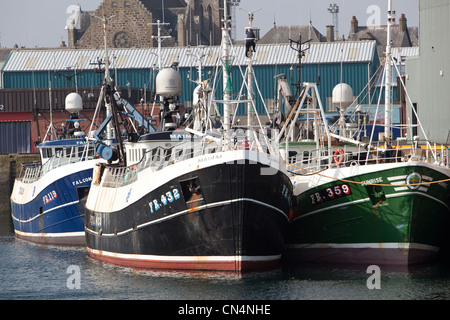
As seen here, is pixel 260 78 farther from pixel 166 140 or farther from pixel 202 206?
pixel 202 206

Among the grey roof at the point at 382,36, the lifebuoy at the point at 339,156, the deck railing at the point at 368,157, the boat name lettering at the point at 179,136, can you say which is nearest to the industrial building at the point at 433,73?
the deck railing at the point at 368,157

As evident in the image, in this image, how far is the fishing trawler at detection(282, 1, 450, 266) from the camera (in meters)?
26.5

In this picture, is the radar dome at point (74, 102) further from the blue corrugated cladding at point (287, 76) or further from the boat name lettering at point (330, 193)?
the blue corrugated cladding at point (287, 76)

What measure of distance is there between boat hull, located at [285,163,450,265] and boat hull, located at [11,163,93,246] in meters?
10.3

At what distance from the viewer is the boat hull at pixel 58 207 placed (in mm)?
34969

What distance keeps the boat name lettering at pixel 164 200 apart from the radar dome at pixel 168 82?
6.60 metres

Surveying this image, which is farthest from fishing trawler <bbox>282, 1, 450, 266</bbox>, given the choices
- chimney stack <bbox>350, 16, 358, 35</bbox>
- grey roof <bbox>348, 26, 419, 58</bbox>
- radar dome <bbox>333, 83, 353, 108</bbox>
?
chimney stack <bbox>350, 16, 358, 35</bbox>

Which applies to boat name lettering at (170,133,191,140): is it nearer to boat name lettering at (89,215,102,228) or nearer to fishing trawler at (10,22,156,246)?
fishing trawler at (10,22,156,246)

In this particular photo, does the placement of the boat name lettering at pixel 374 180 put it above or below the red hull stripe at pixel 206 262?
above

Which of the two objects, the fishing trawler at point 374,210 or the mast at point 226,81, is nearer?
the mast at point 226,81

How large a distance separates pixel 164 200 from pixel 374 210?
6470 millimetres

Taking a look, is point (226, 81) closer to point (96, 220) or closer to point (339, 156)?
point (339, 156)

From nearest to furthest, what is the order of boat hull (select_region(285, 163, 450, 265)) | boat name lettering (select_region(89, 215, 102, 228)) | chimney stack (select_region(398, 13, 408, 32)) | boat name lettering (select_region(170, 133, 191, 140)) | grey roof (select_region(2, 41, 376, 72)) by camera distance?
boat hull (select_region(285, 163, 450, 265)) < boat name lettering (select_region(170, 133, 191, 140)) < boat name lettering (select_region(89, 215, 102, 228)) < grey roof (select_region(2, 41, 376, 72)) < chimney stack (select_region(398, 13, 408, 32))
